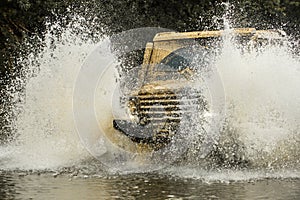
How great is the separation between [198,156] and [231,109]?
0.83 m

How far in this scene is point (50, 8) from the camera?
29.1 metres

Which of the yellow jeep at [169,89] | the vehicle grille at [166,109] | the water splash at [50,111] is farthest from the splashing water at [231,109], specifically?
the vehicle grille at [166,109]

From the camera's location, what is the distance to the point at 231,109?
39.2 feet

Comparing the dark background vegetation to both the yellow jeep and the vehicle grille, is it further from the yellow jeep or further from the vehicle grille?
the vehicle grille

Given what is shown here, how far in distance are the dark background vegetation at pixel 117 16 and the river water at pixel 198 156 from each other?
672 centimetres

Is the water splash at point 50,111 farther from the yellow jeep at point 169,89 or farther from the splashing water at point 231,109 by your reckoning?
the yellow jeep at point 169,89

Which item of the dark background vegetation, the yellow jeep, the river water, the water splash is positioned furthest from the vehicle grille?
the dark background vegetation

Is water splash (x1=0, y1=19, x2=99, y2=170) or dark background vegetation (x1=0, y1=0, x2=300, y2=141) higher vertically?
dark background vegetation (x1=0, y1=0, x2=300, y2=141)

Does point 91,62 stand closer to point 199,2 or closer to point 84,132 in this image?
point 84,132

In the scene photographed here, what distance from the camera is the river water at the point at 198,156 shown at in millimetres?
10039

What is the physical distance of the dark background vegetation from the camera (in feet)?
91.9

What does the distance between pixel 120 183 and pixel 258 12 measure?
24.7 metres

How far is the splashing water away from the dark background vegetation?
6030 mm

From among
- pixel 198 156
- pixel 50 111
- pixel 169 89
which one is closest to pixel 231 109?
pixel 198 156
